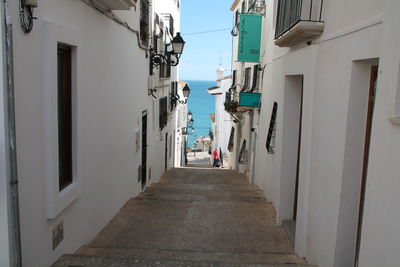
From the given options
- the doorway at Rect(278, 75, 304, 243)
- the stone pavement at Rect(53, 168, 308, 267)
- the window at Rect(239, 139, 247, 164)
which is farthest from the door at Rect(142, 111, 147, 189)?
the window at Rect(239, 139, 247, 164)

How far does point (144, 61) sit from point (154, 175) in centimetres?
429

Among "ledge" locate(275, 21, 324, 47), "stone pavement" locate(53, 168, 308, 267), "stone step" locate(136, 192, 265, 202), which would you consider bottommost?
"stone step" locate(136, 192, 265, 202)

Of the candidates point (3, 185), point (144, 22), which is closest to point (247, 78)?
point (144, 22)

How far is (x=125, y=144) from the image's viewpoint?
8.16 meters

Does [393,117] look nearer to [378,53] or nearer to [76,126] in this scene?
[378,53]

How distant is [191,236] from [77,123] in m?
2.59

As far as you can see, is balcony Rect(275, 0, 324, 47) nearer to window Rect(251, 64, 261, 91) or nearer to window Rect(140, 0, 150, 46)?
window Rect(140, 0, 150, 46)

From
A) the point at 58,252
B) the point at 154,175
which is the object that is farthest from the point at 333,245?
the point at 154,175

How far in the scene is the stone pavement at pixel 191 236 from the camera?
4.91m

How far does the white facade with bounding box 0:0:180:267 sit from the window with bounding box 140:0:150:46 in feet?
2.78

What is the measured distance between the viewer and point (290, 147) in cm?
715

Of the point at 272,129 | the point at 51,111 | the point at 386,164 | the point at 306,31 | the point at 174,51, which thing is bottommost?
the point at 272,129

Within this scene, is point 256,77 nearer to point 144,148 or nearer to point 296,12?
point 144,148

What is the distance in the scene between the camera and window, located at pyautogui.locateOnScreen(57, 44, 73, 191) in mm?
4797
